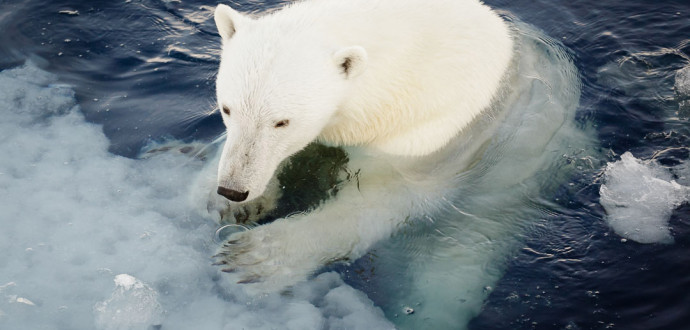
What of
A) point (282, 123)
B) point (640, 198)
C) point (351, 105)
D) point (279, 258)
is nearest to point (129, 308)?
A: point (279, 258)

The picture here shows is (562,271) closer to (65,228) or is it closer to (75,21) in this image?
(65,228)

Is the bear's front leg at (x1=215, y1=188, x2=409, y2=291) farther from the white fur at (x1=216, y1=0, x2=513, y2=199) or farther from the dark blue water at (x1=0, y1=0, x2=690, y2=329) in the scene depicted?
the dark blue water at (x1=0, y1=0, x2=690, y2=329)

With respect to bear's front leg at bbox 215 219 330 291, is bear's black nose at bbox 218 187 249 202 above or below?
above

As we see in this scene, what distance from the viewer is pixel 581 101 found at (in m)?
6.25

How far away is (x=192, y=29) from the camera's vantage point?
780cm

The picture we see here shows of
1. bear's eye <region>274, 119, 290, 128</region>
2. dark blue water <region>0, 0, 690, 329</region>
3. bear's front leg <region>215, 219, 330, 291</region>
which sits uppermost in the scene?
bear's eye <region>274, 119, 290, 128</region>

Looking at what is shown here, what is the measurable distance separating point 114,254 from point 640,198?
4.10 metres

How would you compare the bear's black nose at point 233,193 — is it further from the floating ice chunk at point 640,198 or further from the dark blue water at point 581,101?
the floating ice chunk at point 640,198

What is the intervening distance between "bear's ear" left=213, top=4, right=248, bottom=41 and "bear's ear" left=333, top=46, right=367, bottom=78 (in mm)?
750

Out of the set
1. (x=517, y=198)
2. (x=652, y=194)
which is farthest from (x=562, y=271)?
(x=652, y=194)

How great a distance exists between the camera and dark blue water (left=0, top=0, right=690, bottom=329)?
15.6 ft

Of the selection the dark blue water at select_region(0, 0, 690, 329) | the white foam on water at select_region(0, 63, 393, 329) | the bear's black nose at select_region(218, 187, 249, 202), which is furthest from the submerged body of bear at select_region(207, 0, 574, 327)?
the dark blue water at select_region(0, 0, 690, 329)

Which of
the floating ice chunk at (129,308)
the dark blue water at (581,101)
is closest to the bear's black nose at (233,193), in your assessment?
the floating ice chunk at (129,308)

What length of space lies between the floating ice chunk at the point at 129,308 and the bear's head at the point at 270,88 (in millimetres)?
1065
